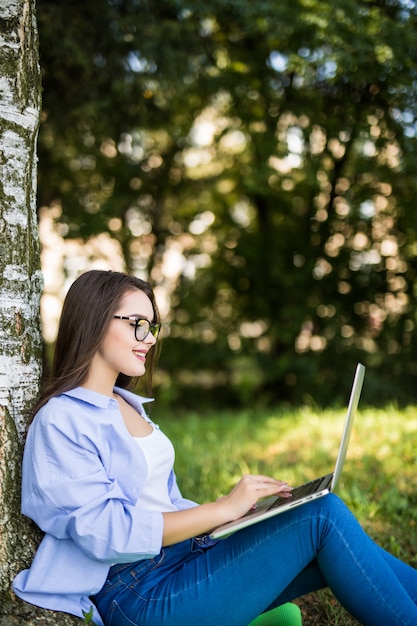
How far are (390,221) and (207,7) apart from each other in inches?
148

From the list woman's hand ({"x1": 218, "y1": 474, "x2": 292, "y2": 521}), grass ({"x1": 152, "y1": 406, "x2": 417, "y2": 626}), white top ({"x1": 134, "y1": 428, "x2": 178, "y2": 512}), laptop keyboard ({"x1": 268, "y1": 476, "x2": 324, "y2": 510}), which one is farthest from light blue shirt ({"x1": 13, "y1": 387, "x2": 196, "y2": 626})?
grass ({"x1": 152, "y1": 406, "x2": 417, "y2": 626})

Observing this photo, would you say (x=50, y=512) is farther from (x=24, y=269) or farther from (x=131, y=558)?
(x=24, y=269)

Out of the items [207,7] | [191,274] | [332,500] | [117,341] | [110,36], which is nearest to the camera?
[332,500]

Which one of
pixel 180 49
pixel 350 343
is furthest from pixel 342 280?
pixel 180 49

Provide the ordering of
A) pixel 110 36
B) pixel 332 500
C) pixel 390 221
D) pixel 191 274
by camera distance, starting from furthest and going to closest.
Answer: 1. pixel 191 274
2. pixel 390 221
3. pixel 110 36
4. pixel 332 500

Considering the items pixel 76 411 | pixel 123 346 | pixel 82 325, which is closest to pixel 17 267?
pixel 82 325

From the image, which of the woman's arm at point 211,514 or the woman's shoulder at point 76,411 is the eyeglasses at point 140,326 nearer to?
the woman's shoulder at point 76,411

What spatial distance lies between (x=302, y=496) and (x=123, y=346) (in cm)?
74

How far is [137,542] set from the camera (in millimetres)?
1966

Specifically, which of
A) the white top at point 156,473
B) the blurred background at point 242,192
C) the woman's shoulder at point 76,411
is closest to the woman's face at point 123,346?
the woman's shoulder at point 76,411

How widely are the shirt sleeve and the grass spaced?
43.2 inches

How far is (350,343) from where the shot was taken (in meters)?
7.83

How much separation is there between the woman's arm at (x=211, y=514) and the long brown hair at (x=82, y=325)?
1.78 ft

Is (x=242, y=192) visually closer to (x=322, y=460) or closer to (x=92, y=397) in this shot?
(x=322, y=460)
